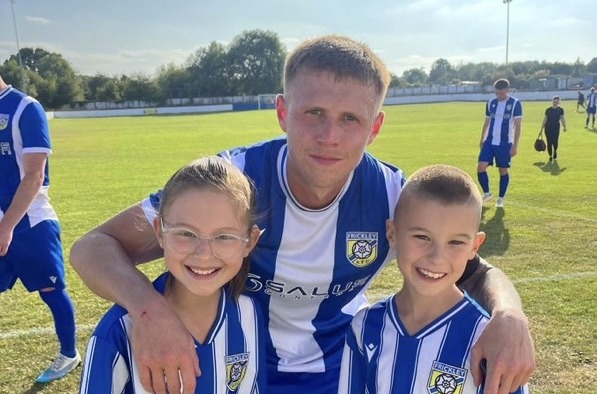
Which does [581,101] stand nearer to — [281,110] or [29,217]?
[29,217]

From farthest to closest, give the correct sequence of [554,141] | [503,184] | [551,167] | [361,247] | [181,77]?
1. [181,77]
2. [554,141]
3. [551,167]
4. [503,184]
5. [361,247]

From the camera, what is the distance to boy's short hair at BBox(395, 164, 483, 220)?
1.84 metres

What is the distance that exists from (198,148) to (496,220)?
13.9m

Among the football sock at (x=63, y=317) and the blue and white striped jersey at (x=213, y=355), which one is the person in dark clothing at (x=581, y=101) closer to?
the football sock at (x=63, y=317)

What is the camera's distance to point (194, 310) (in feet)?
5.99

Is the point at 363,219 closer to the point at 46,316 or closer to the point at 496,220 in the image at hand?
the point at 46,316

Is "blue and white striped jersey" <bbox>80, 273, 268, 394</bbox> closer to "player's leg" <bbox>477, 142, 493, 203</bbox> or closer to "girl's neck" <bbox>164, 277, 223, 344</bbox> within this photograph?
"girl's neck" <bbox>164, 277, 223, 344</bbox>

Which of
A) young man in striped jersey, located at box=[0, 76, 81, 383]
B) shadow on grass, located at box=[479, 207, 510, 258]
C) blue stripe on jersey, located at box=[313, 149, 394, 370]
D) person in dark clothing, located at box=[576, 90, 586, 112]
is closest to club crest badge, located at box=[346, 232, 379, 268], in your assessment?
blue stripe on jersey, located at box=[313, 149, 394, 370]

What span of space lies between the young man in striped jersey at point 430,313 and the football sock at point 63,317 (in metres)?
2.58

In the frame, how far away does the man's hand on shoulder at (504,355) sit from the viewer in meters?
1.62

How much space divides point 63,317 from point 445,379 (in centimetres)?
293

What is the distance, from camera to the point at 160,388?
5.33ft

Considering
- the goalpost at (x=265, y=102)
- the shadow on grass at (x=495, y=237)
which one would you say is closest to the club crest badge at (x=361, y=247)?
the shadow on grass at (x=495, y=237)

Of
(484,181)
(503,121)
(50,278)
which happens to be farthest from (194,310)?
(503,121)
